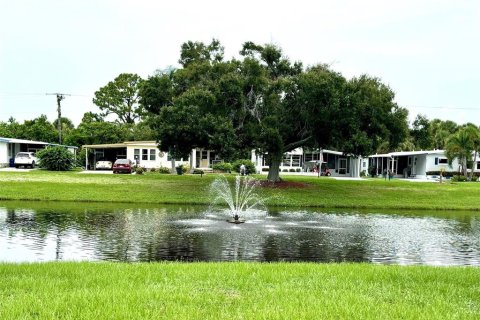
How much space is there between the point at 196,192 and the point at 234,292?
25545 millimetres

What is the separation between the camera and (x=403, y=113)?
35.1 metres

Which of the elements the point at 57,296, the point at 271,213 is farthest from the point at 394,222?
the point at 57,296

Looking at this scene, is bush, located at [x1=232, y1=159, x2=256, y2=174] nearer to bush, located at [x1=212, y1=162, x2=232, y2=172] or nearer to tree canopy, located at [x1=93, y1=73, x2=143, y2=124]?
bush, located at [x1=212, y1=162, x2=232, y2=172]

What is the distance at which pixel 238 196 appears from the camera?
3253 cm

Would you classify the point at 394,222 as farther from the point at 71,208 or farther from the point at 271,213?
the point at 71,208

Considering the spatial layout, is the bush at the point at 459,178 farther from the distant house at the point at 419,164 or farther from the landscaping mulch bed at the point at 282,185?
the landscaping mulch bed at the point at 282,185

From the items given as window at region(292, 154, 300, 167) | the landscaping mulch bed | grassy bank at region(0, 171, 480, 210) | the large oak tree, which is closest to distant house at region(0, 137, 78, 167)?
grassy bank at region(0, 171, 480, 210)

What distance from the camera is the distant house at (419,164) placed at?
58.9 meters

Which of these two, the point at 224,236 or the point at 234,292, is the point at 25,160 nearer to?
the point at 224,236

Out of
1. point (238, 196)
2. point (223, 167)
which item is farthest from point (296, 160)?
point (238, 196)

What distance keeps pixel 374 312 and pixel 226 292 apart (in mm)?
2224

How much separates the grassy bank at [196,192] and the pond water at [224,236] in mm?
4237

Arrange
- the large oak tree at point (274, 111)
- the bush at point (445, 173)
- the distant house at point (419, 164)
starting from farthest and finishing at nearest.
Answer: the distant house at point (419, 164) → the bush at point (445, 173) → the large oak tree at point (274, 111)

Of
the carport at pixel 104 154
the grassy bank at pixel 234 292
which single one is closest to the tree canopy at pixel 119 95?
the carport at pixel 104 154
